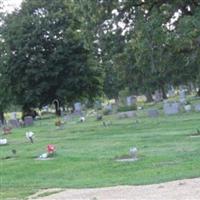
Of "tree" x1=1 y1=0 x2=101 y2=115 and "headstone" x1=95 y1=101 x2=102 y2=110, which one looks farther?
"headstone" x1=95 y1=101 x2=102 y2=110

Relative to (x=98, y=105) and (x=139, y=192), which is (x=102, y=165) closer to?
(x=139, y=192)

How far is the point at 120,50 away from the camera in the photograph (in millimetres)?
29234

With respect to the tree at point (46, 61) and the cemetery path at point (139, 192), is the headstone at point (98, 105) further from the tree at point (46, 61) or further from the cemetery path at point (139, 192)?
the cemetery path at point (139, 192)

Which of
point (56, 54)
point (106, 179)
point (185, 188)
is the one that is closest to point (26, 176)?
point (106, 179)

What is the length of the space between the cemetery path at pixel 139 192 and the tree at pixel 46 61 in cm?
5044

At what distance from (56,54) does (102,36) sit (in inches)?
1355

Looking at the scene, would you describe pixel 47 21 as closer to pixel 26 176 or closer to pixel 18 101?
pixel 18 101

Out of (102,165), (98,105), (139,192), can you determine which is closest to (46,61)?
(98,105)

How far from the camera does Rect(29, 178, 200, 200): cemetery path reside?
32.9 feet

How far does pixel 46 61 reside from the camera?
6297 cm

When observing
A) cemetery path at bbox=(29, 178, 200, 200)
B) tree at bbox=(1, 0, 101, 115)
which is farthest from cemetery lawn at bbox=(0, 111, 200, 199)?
tree at bbox=(1, 0, 101, 115)

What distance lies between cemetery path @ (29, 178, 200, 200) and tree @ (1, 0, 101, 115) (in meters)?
50.4

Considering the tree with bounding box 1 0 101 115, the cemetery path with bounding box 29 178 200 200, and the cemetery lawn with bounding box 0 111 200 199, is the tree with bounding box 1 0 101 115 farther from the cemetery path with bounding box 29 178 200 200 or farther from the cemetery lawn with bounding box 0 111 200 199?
the cemetery path with bounding box 29 178 200 200

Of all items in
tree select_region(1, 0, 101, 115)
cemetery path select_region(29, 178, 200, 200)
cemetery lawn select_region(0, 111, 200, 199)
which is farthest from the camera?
tree select_region(1, 0, 101, 115)
